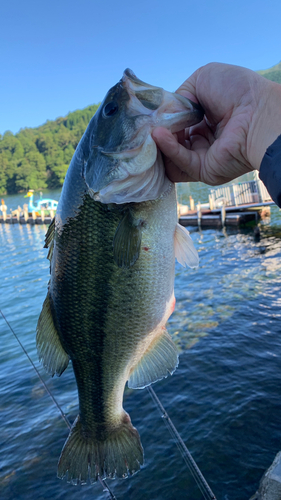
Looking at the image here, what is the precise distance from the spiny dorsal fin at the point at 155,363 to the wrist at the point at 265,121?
151 centimetres

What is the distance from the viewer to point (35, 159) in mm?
123812

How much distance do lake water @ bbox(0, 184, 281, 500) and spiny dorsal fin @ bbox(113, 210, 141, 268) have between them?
15.9 ft

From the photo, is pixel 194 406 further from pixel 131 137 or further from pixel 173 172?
pixel 131 137

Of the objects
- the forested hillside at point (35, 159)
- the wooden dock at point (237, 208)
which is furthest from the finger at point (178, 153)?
the forested hillside at point (35, 159)

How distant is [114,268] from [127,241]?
0.23 metres

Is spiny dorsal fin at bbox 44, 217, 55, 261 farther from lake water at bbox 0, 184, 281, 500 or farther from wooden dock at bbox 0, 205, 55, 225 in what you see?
wooden dock at bbox 0, 205, 55, 225

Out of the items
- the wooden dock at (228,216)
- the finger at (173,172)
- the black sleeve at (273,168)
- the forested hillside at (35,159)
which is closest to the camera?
the black sleeve at (273,168)

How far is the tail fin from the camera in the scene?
105 inches

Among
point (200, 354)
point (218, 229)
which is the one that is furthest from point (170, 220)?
point (218, 229)

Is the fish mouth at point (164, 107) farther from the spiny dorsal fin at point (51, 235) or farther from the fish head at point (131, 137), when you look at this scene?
the spiny dorsal fin at point (51, 235)

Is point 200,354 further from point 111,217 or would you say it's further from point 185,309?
point 111,217

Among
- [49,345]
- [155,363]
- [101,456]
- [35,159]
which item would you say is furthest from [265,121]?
[35,159]

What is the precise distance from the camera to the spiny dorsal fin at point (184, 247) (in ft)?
8.43

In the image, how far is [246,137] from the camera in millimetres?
1955
